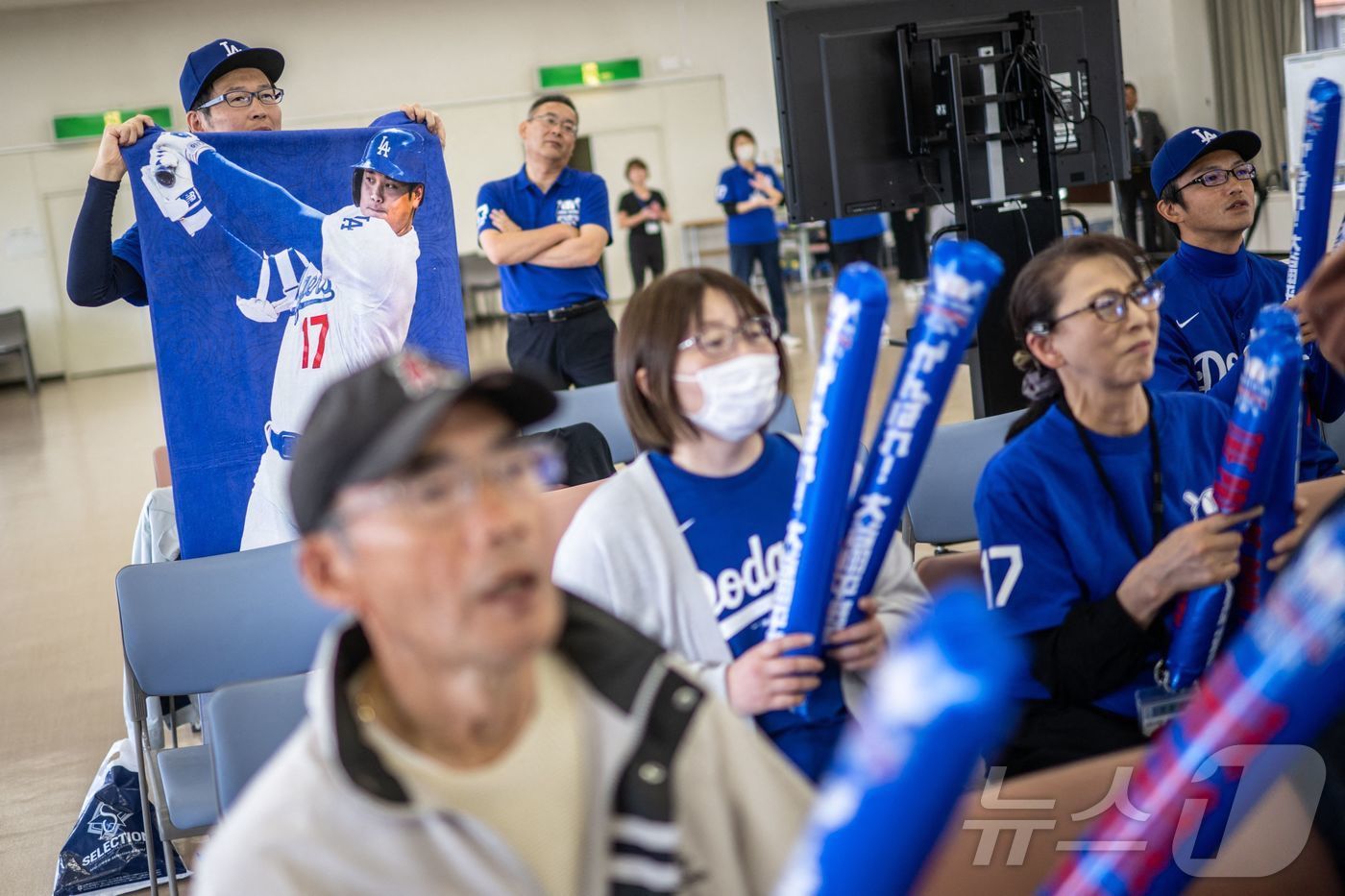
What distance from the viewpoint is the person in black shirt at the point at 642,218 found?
46.2 feet

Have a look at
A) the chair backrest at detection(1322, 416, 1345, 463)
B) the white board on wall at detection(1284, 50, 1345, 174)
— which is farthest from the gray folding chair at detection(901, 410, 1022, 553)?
the white board on wall at detection(1284, 50, 1345, 174)

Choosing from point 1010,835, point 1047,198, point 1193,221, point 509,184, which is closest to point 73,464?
point 509,184

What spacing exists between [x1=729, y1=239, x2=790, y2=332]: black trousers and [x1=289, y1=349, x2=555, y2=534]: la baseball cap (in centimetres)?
1004

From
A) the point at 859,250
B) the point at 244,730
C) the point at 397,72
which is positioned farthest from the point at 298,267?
the point at 397,72

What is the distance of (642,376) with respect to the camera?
6.84ft

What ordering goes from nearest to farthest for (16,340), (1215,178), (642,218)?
(1215,178) → (642,218) → (16,340)

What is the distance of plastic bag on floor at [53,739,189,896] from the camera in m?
3.21

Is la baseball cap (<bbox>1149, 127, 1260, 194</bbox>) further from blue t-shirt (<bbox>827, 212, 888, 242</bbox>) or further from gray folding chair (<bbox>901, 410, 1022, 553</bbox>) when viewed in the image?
blue t-shirt (<bbox>827, 212, 888, 242</bbox>)

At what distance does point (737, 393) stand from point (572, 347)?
3438mm

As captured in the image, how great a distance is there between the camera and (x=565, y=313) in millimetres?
5383

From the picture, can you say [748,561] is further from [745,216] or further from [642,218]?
[642,218]

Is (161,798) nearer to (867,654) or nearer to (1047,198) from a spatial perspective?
(867,654)

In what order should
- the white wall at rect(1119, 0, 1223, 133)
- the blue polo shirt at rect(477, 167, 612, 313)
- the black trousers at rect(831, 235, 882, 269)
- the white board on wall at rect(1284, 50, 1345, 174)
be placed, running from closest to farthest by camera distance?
the blue polo shirt at rect(477, 167, 612, 313)
the white board on wall at rect(1284, 50, 1345, 174)
the black trousers at rect(831, 235, 882, 269)
the white wall at rect(1119, 0, 1223, 133)

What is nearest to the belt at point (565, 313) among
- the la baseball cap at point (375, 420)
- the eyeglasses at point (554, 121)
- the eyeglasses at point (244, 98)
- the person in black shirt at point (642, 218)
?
the eyeglasses at point (554, 121)
